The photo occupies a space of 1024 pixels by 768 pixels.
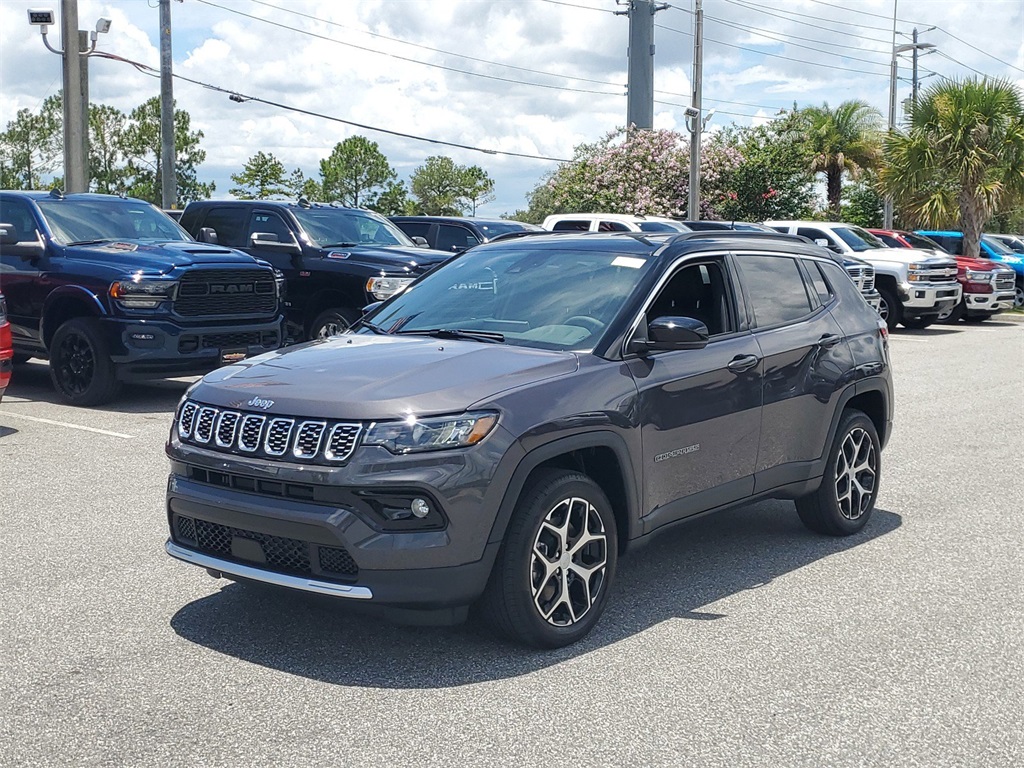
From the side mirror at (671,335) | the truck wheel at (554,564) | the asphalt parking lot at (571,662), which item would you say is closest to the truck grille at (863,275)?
the asphalt parking lot at (571,662)

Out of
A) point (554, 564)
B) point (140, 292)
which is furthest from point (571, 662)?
point (140, 292)

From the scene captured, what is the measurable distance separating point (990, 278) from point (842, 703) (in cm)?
2163

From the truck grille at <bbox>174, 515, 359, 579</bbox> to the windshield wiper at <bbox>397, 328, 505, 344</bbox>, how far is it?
1373 millimetres

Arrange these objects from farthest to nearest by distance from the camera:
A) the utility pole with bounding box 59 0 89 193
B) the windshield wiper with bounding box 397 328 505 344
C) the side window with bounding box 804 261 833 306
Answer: the utility pole with bounding box 59 0 89 193
the side window with bounding box 804 261 833 306
the windshield wiper with bounding box 397 328 505 344

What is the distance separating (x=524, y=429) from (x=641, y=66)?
52.4 metres

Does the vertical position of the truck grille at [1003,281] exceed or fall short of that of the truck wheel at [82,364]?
it exceeds it

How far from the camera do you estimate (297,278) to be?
577 inches

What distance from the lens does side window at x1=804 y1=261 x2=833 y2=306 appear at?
7.07 meters

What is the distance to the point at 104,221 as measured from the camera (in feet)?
42.6

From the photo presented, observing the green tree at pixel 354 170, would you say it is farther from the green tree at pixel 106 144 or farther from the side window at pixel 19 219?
the side window at pixel 19 219

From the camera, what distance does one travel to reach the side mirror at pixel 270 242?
14.1 meters

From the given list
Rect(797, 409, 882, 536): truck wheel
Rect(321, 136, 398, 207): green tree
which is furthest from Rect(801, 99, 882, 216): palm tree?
Rect(321, 136, 398, 207): green tree

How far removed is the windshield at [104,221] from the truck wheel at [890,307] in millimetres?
13847

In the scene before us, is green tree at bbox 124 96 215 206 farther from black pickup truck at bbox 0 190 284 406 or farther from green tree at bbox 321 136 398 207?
black pickup truck at bbox 0 190 284 406
